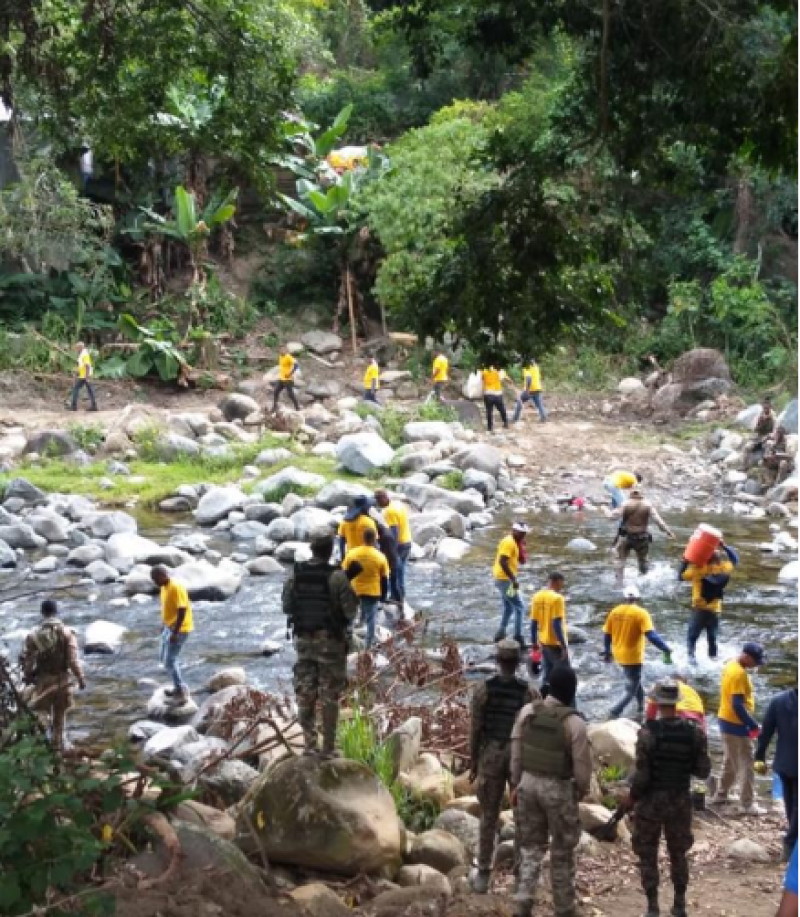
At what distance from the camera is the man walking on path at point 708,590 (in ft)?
40.0

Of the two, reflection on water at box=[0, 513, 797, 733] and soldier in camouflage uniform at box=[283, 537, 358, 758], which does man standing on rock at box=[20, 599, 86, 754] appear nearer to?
reflection on water at box=[0, 513, 797, 733]

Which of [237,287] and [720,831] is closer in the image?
[720,831]

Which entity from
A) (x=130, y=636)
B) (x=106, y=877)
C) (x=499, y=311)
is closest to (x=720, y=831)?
(x=499, y=311)

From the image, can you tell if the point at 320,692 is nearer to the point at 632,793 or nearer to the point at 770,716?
the point at 632,793

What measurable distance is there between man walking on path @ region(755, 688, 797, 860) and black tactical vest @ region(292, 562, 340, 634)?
2683 mm

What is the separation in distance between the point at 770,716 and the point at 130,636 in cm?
733

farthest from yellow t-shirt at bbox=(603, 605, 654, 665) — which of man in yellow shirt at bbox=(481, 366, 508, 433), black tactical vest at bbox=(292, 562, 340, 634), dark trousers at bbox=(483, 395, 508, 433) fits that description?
dark trousers at bbox=(483, 395, 508, 433)

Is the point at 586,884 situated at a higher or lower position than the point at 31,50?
lower

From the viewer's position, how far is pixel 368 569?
1236 cm

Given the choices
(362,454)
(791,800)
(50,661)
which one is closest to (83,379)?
(362,454)

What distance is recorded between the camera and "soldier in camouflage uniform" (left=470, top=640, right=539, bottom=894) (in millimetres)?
7379

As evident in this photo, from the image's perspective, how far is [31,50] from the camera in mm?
10406

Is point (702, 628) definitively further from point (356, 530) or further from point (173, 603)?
point (173, 603)

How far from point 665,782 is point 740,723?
7.64 ft
